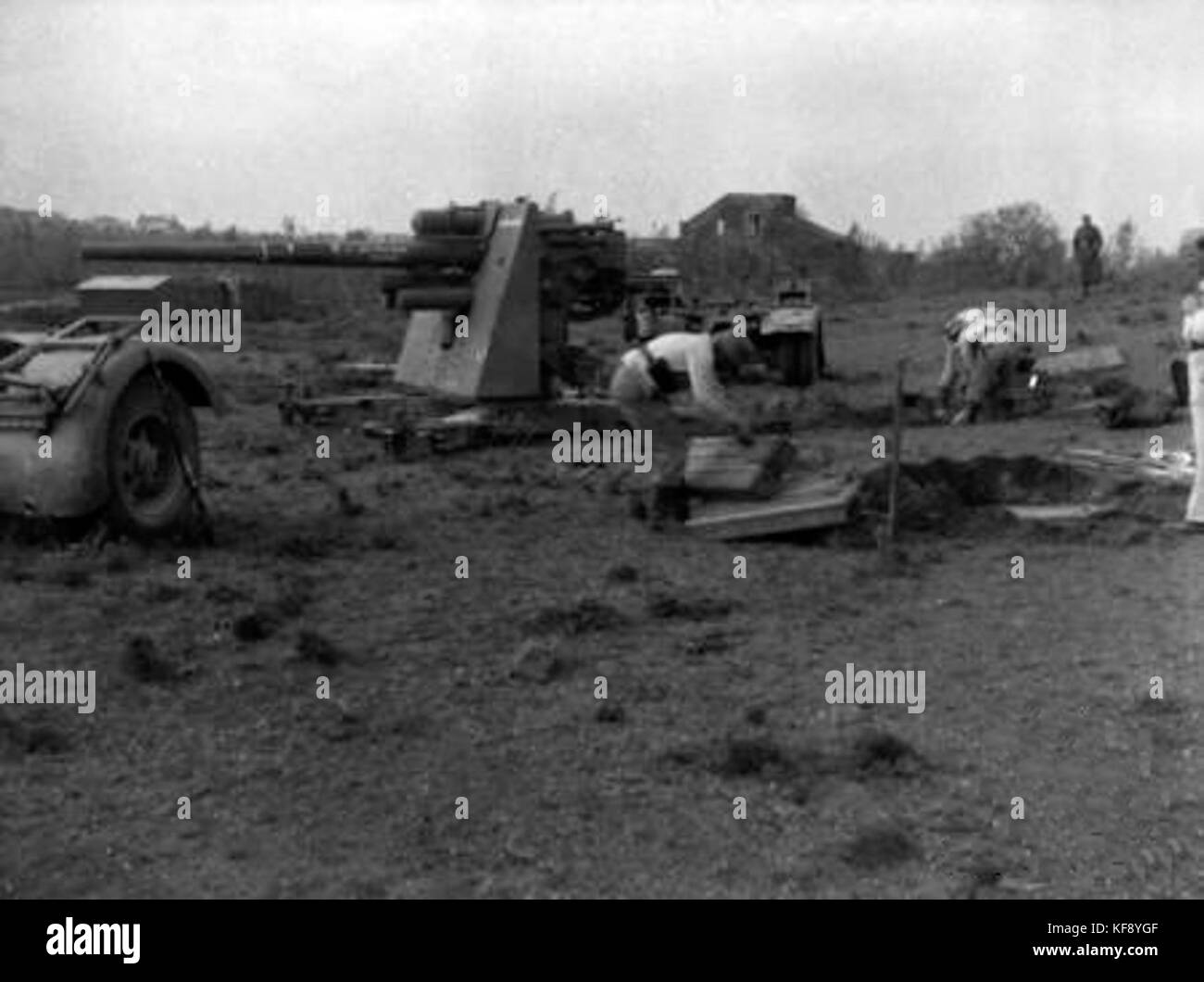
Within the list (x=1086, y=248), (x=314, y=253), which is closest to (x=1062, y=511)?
(x=314, y=253)

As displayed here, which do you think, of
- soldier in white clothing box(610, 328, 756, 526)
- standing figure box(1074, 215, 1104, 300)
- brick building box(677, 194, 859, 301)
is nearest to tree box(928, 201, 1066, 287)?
brick building box(677, 194, 859, 301)

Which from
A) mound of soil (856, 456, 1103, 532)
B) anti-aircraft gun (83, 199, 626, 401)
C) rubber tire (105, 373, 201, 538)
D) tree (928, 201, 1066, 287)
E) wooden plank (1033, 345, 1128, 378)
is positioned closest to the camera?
rubber tire (105, 373, 201, 538)

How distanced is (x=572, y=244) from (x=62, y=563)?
24.8 feet

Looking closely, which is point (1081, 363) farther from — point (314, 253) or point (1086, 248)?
point (1086, 248)

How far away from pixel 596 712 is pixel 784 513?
4.01 meters

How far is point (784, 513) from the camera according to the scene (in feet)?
34.2

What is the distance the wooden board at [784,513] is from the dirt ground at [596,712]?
148 millimetres

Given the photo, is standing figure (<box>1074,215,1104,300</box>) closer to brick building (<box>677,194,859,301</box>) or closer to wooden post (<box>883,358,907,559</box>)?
brick building (<box>677,194,859,301</box>)

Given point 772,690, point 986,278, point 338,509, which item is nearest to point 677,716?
point 772,690

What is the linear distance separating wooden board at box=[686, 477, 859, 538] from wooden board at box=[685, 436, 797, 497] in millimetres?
99

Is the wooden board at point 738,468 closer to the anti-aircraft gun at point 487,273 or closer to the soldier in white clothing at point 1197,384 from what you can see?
the soldier in white clothing at point 1197,384

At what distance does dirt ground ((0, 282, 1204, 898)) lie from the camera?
5102 mm

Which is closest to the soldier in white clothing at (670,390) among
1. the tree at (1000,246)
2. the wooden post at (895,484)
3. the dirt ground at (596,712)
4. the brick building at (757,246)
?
the dirt ground at (596,712)
